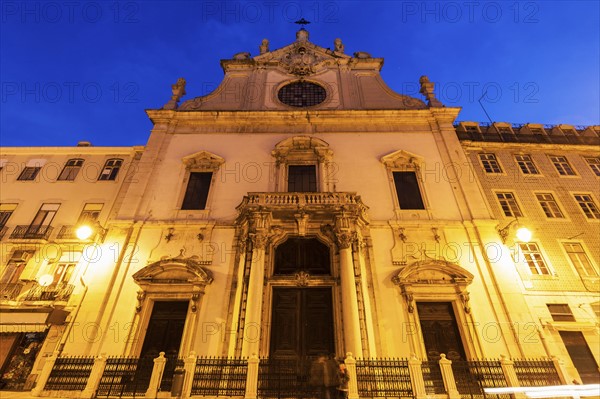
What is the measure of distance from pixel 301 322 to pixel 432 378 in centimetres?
499

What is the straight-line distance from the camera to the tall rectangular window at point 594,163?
18.6 meters

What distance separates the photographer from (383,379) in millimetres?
9891

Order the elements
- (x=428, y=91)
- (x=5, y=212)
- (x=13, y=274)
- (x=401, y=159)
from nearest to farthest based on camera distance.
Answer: (x=13, y=274)
(x=401, y=159)
(x=5, y=212)
(x=428, y=91)

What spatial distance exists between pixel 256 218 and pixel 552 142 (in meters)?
19.3

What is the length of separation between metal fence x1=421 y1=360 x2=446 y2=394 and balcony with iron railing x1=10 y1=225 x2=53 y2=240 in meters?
19.1

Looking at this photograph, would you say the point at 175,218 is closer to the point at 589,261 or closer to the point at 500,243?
the point at 500,243

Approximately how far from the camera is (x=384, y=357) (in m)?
11.7

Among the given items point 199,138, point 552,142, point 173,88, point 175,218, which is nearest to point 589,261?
point 552,142

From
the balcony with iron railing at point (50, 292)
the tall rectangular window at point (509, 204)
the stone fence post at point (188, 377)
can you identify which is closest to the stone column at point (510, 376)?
the tall rectangular window at point (509, 204)

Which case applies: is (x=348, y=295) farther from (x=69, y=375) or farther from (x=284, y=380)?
(x=69, y=375)

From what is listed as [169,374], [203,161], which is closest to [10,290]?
[169,374]

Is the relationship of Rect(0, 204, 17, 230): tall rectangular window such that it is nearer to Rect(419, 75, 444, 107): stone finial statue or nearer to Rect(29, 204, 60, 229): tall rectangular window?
Rect(29, 204, 60, 229): tall rectangular window

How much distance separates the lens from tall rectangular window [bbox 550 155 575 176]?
18359 millimetres

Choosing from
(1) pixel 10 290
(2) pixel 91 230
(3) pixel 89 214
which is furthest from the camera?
(3) pixel 89 214
